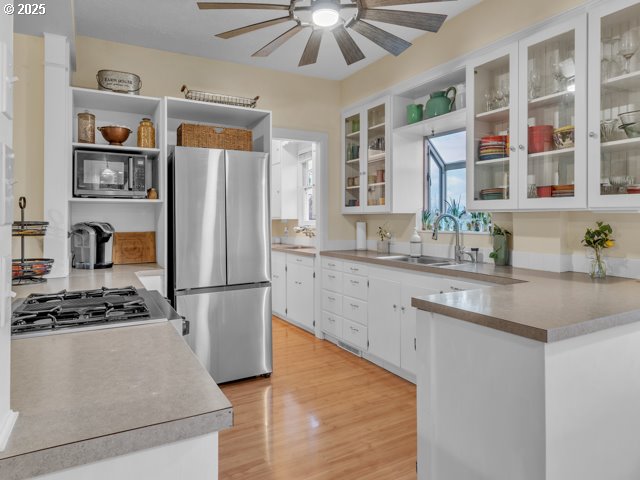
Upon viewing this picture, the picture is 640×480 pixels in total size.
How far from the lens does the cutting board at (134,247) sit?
342 centimetres

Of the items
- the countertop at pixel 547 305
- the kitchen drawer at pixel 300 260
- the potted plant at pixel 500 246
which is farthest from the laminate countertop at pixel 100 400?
the kitchen drawer at pixel 300 260

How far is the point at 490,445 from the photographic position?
5.27 feet

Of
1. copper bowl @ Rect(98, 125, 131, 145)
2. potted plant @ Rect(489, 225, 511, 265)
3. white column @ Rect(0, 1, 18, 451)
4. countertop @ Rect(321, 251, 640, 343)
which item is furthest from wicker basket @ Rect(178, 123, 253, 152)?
white column @ Rect(0, 1, 18, 451)

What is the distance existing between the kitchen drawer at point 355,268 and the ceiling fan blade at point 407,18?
2.05 m

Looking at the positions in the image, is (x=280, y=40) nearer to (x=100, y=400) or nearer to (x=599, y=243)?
(x=599, y=243)

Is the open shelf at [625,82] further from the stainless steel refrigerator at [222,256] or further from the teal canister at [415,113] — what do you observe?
the stainless steel refrigerator at [222,256]

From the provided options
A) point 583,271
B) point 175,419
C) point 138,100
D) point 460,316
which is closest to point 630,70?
point 583,271

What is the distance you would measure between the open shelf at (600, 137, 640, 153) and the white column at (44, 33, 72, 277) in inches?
128

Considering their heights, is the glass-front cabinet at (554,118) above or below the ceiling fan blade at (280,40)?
below

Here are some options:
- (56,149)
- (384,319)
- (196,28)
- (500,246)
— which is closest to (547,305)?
(500,246)

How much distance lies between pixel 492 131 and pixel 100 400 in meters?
2.80

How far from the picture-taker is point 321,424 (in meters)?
2.62

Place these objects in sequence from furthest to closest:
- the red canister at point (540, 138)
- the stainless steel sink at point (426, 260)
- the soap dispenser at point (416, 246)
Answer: the soap dispenser at point (416, 246)
the stainless steel sink at point (426, 260)
the red canister at point (540, 138)

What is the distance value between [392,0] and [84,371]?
Answer: 6.57ft
